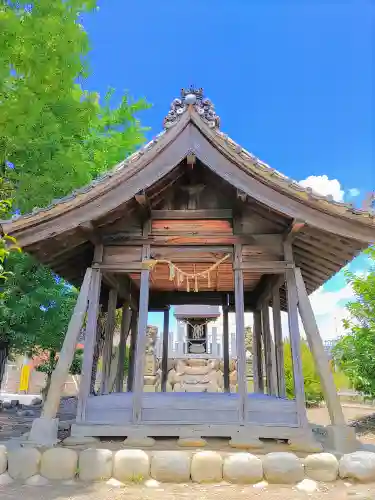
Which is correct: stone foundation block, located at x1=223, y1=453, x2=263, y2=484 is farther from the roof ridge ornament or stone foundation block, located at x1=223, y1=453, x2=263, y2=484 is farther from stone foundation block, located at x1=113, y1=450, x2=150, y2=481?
the roof ridge ornament

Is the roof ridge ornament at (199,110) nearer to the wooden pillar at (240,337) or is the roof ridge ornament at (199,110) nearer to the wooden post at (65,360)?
the wooden pillar at (240,337)

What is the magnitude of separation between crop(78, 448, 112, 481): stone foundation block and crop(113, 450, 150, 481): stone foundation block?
87 mm

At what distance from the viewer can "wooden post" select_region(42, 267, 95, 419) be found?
210 inches

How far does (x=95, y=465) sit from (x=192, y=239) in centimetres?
373

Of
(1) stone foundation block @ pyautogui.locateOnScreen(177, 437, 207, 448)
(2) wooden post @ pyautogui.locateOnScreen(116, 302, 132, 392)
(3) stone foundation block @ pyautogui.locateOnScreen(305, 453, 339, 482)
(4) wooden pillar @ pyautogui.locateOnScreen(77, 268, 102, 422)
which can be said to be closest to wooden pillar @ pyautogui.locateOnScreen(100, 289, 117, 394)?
(2) wooden post @ pyautogui.locateOnScreen(116, 302, 132, 392)

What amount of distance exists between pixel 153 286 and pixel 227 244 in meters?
4.34

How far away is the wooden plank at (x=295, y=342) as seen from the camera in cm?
543

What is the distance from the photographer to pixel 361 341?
9.27m

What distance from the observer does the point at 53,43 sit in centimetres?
761

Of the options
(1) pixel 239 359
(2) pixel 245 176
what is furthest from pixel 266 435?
(2) pixel 245 176

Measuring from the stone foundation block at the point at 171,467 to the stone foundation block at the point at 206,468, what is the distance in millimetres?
88

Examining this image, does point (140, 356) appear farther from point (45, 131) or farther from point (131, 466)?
point (45, 131)

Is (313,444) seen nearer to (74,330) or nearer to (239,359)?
(239,359)

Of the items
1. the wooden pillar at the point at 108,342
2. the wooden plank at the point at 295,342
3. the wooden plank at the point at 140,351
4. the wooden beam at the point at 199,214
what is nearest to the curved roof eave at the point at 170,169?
the wooden beam at the point at 199,214
